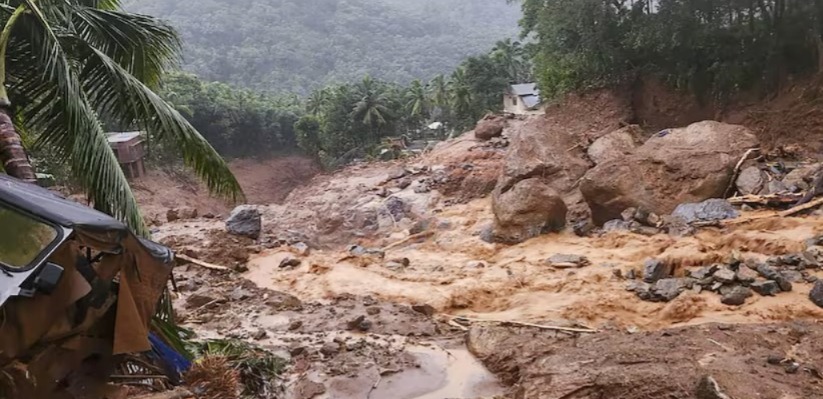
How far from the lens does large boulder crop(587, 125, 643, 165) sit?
1620cm

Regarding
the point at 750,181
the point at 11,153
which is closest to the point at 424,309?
the point at 11,153

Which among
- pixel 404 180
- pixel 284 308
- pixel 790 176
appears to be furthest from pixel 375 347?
pixel 404 180

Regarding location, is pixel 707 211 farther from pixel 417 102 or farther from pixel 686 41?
pixel 417 102

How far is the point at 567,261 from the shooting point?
443 inches

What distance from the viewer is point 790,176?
40.4 ft

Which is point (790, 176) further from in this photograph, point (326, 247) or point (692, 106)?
point (326, 247)

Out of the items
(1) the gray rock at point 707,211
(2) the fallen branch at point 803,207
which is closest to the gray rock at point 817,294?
(2) the fallen branch at point 803,207

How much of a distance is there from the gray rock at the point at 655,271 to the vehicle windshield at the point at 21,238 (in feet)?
27.4

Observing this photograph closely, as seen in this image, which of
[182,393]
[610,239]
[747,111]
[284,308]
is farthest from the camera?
[747,111]

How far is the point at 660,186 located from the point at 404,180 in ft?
29.7

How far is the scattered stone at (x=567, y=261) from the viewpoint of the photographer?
11.1 metres

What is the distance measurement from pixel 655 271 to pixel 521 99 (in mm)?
23672

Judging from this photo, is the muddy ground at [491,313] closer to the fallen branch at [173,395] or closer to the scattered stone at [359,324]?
the scattered stone at [359,324]

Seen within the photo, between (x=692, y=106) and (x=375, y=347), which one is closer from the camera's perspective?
(x=375, y=347)
